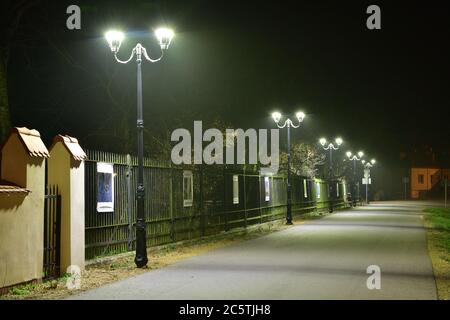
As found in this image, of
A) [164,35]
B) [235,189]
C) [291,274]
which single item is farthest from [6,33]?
[291,274]

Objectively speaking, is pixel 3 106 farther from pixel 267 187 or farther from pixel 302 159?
pixel 302 159

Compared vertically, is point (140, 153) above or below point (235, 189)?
above

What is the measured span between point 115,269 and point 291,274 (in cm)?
420

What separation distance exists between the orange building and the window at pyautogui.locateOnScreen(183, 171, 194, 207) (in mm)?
98242

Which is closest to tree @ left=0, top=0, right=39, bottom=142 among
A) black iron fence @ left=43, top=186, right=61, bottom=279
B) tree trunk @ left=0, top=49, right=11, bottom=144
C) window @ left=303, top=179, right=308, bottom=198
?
tree trunk @ left=0, top=49, right=11, bottom=144

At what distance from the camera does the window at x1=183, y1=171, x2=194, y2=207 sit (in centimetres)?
2197

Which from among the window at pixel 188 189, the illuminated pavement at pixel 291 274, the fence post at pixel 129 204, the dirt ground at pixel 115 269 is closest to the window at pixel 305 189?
the dirt ground at pixel 115 269

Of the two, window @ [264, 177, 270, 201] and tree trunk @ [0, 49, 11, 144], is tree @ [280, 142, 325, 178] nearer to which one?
window @ [264, 177, 270, 201]

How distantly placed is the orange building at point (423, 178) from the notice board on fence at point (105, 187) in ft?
344

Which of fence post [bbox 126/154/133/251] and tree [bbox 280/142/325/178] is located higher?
tree [bbox 280/142/325/178]

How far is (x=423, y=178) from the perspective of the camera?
385 feet

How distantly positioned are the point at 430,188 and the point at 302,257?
105 meters

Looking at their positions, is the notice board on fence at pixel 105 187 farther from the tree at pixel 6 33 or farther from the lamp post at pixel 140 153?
the tree at pixel 6 33
